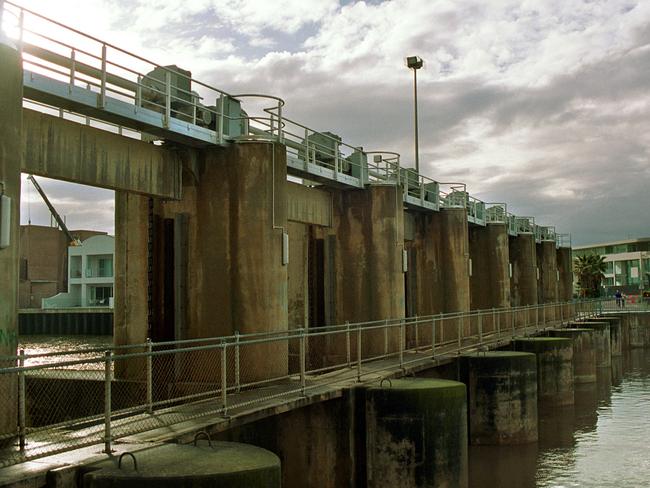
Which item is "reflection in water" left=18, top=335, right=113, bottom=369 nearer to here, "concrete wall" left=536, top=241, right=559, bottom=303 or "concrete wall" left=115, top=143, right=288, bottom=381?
"concrete wall" left=536, top=241, right=559, bottom=303

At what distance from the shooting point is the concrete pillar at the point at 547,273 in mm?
48469

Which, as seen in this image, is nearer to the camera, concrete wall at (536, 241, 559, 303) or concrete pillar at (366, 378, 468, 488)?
concrete pillar at (366, 378, 468, 488)

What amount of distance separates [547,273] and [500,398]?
31907 millimetres

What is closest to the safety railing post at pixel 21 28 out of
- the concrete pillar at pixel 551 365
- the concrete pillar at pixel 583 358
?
the concrete pillar at pixel 551 365

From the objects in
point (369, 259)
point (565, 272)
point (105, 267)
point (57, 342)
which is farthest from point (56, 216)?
point (369, 259)

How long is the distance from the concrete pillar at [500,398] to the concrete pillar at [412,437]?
19.1 feet

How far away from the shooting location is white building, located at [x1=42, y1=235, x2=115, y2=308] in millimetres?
85812

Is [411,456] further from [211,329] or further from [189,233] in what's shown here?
[189,233]

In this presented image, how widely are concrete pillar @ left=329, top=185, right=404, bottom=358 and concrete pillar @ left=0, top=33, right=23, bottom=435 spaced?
13.2 metres

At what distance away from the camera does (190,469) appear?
7535 millimetres

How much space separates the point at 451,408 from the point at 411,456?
3.85ft

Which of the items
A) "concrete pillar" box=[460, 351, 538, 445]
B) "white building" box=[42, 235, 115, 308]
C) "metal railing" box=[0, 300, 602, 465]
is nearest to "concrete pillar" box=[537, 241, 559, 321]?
"metal railing" box=[0, 300, 602, 465]

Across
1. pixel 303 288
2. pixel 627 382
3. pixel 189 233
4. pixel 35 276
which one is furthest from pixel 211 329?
pixel 35 276

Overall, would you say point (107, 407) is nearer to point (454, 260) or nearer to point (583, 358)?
point (454, 260)
